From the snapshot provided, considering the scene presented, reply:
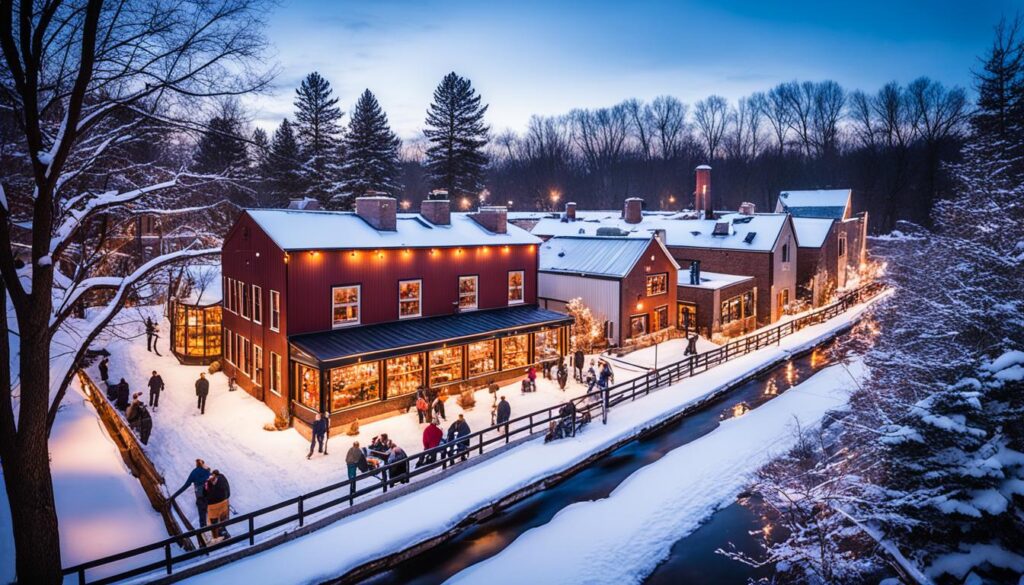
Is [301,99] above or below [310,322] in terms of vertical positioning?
above

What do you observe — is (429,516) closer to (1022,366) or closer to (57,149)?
(57,149)

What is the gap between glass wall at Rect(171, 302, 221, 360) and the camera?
92.9 ft

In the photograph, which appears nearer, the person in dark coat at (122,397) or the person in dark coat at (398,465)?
the person in dark coat at (398,465)

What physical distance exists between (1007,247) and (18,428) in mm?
19680

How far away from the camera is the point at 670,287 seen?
114ft

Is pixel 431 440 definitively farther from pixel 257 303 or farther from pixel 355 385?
pixel 257 303

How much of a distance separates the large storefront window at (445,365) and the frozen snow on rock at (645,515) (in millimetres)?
9462

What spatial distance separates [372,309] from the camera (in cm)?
2308

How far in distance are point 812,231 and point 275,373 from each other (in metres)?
42.4

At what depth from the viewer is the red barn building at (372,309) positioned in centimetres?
2072

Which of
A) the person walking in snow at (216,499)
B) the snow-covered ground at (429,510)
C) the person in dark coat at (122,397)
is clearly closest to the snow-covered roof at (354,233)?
the person in dark coat at (122,397)

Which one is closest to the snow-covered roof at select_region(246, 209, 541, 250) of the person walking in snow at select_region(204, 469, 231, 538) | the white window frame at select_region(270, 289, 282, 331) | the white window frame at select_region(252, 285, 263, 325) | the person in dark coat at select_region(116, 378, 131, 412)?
the white window frame at select_region(270, 289, 282, 331)

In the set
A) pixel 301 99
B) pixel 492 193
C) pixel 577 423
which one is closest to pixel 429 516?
pixel 577 423

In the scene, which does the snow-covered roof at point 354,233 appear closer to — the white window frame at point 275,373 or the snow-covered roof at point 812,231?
the white window frame at point 275,373
